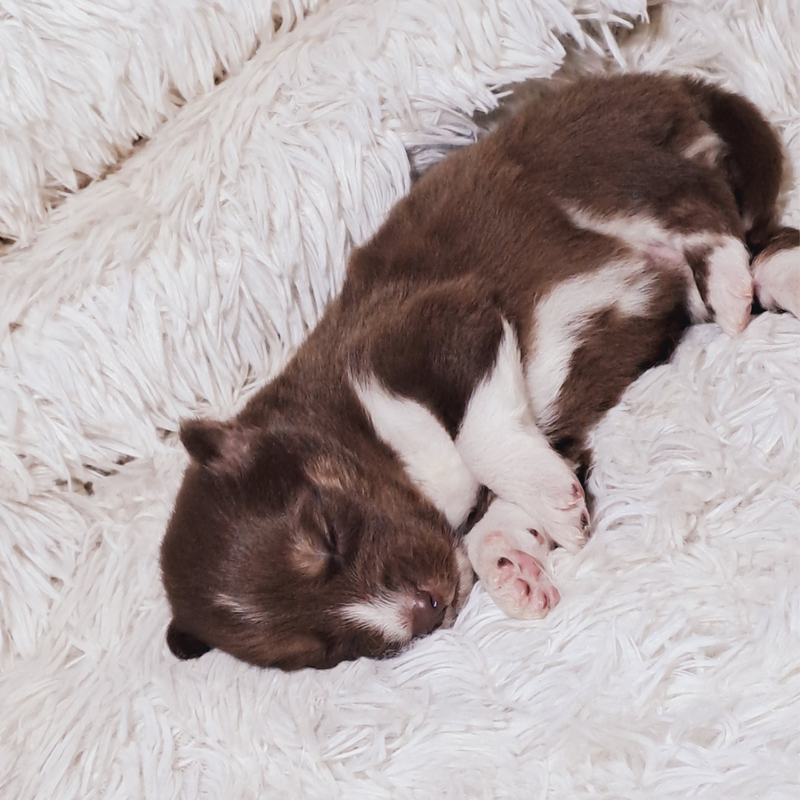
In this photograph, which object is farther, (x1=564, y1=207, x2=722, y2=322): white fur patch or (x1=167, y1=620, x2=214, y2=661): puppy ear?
(x1=564, y1=207, x2=722, y2=322): white fur patch

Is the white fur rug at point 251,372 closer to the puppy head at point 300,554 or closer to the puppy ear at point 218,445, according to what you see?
the puppy head at point 300,554

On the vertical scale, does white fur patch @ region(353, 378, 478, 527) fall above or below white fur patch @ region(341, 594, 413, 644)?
above

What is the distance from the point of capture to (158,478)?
2623 mm

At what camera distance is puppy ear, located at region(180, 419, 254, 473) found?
2.05 metres

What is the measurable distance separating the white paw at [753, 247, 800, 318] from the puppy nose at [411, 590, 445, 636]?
1118mm

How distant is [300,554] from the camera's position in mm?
1974

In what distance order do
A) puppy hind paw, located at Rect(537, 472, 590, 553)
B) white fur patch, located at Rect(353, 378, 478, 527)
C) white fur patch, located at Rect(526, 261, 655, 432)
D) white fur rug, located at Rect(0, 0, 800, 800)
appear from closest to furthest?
white fur rug, located at Rect(0, 0, 800, 800)
puppy hind paw, located at Rect(537, 472, 590, 553)
white fur patch, located at Rect(353, 378, 478, 527)
white fur patch, located at Rect(526, 261, 655, 432)

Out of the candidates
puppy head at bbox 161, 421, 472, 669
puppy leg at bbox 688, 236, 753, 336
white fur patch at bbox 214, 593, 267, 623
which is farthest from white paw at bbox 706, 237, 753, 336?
white fur patch at bbox 214, 593, 267, 623

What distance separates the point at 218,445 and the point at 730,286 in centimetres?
133

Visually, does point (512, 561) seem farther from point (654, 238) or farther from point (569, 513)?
point (654, 238)

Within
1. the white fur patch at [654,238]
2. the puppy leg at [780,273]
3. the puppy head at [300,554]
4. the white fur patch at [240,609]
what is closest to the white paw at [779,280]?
the puppy leg at [780,273]

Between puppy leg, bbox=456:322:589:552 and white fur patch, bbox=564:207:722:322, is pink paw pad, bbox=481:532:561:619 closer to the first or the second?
puppy leg, bbox=456:322:589:552

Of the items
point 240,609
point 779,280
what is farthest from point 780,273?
point 240,609

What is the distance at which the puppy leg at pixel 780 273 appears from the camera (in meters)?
2.07
